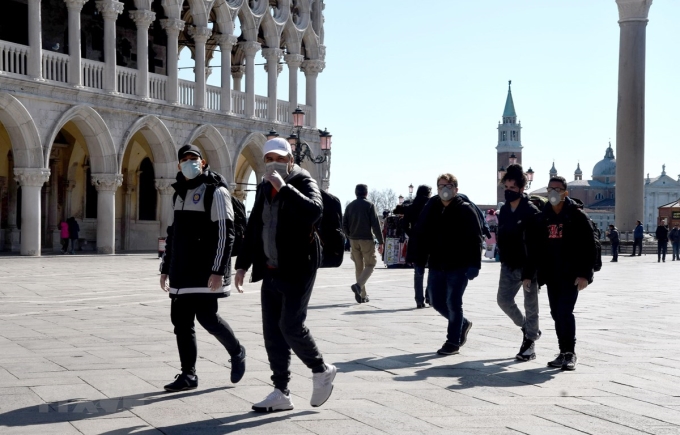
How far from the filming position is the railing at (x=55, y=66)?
27438mm

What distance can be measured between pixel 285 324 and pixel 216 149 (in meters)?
27.6

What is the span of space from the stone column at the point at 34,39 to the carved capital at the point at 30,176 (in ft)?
7.76

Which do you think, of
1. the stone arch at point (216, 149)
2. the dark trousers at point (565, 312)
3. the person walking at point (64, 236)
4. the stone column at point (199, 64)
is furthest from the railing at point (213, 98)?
the dark trousers at point (565, 312)

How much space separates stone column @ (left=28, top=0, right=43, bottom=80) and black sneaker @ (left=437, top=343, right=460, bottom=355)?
20653 mm

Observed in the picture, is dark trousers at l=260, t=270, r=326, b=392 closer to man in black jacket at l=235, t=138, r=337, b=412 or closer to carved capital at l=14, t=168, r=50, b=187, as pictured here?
man in black jacket at l=235, t=138, r=337, b=412

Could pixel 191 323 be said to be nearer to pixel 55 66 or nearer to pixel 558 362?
pixel 558 362

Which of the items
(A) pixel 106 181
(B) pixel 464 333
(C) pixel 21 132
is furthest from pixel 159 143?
(B) pixel 464 333

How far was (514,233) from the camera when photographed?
845 centimetres

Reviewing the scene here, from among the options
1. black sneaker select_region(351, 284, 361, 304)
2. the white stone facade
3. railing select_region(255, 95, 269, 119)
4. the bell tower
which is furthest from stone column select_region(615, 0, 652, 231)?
the bell tower

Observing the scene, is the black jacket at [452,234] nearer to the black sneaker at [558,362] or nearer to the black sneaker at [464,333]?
the black sneaker at [464,333]

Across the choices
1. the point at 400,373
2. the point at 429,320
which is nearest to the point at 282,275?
the point at 400,373

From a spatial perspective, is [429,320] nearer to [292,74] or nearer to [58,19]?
[58,19]

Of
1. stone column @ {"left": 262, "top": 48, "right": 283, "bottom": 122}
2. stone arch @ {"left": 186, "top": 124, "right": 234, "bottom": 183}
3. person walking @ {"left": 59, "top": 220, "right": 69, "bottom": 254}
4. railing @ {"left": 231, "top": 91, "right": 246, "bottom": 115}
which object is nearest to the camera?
person walking @ {"left": 59, "top": 220, "right": 69, "bottom": 254}

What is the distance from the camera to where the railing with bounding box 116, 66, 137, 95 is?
2986 centimetres
